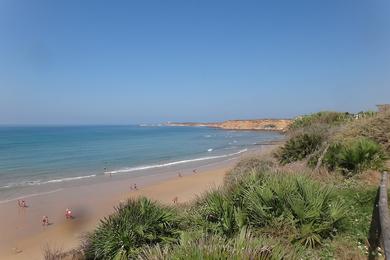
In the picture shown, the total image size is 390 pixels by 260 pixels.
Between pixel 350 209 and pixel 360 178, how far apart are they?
11.8ft

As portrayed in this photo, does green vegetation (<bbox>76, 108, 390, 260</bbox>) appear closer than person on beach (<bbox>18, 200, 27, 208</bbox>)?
Yes

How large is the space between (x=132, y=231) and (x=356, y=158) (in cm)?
786

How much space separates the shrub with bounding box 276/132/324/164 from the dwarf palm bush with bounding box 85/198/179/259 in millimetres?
8783

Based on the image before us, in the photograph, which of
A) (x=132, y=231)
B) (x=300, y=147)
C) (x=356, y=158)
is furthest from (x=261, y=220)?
(x=300, y=147)

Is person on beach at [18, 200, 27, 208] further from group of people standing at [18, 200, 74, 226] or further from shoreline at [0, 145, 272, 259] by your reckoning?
shoreline at [0, 145, 272, 259]

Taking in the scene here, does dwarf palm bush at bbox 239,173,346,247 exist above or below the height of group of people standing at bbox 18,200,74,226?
above

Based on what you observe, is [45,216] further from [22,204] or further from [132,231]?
[132,231]

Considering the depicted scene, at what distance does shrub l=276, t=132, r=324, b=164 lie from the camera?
14.9 metres

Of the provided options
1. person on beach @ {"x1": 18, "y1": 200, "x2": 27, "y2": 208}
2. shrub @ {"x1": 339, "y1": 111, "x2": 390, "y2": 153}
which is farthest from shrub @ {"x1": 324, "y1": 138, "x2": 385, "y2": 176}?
person on beach @ {"x1": 18, "y1": 200, "x2": 27, "y2": 208}

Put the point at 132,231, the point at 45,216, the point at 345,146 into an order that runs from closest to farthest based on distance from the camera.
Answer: the point at 132,231 < the point at 345,146 < the point at 45,216

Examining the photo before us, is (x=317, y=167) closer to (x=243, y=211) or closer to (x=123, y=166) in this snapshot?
(x=243, y=211)

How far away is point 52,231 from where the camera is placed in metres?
14.9

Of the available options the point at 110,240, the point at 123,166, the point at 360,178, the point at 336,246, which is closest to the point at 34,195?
the point at 123,166

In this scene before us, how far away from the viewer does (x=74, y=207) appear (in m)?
18.8
